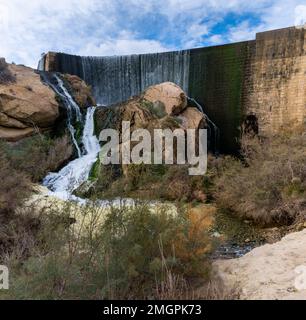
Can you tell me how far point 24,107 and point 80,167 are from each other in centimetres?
326

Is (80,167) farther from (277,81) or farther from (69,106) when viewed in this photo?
(277,81)

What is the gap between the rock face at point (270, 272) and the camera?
4.07m

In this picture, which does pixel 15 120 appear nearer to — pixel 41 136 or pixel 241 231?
pixel 41 136

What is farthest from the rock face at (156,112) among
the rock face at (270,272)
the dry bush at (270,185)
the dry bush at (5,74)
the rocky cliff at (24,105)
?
the rock face at (270,272)

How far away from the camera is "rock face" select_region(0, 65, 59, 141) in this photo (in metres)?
13.6

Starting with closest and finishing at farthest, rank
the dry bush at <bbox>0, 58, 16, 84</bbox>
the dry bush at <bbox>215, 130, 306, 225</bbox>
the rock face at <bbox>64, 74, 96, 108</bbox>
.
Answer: the dry bush at <bbox>215, 130, 306, 225</bbox>
the dry bush at <bbox>0, 58, 16, 84</bbox>
the rock face at <bbox>64, 74, 96, 108</bbox>

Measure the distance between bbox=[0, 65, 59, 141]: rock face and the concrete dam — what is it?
3.95 meters

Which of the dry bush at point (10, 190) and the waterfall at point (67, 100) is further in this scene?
the waterfall at point (67, 100)

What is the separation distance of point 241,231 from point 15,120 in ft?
30.2

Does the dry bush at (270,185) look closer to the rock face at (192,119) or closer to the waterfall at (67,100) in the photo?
the rock face at (192,119)

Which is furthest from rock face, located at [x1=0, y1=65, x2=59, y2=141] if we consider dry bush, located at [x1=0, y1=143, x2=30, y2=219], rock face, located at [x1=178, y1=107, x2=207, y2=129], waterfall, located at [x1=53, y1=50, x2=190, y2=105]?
dry bush, located at [x1=0, y1=143, x2=30, y2=219]

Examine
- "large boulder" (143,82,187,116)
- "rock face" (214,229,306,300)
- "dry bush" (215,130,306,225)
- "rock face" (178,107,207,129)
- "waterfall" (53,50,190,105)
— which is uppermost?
"waterfall" (53,50,190,105)

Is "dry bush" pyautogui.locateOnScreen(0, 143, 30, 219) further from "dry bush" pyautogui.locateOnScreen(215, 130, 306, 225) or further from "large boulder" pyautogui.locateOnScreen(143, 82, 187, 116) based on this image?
"large boulder" pyautogui.locateOnScreen(143, 82, 187, 116)
